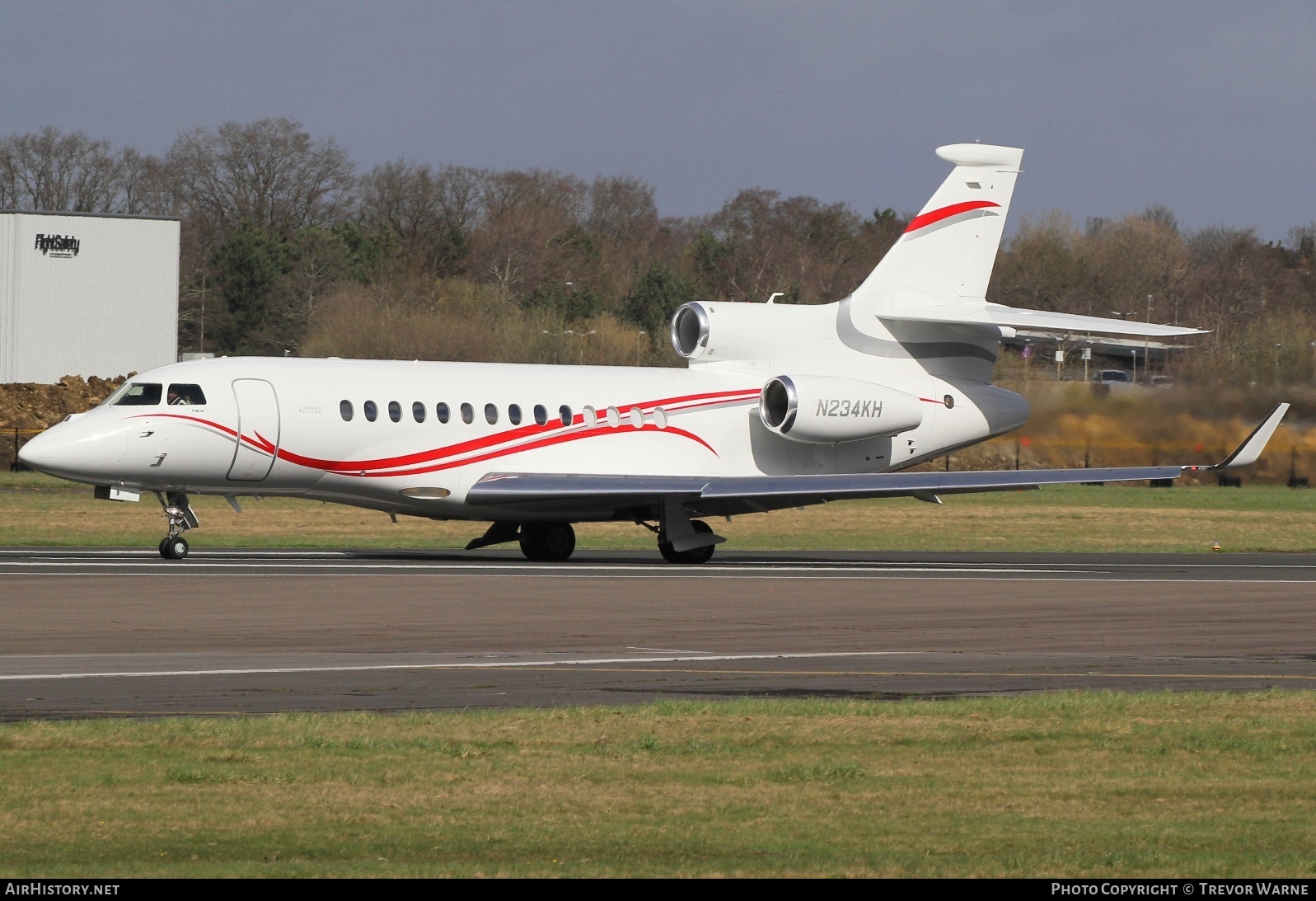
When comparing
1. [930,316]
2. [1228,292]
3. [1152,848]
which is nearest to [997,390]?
[930,316]

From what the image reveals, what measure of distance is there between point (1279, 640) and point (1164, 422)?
17858mm

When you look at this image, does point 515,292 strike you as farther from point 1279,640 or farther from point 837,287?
point 1279,640

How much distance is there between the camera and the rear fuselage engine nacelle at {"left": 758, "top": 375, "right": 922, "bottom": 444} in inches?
1246

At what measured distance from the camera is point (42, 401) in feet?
243

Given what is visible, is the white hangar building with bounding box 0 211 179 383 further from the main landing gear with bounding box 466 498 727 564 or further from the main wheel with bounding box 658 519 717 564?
the main wheel with bounding box 658 519 717 564

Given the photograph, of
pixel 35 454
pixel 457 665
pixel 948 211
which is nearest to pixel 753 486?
pixel 948 211

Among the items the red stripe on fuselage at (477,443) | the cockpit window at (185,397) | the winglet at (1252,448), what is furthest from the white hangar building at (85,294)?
the winglet at (1252,448)

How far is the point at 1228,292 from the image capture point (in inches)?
3991

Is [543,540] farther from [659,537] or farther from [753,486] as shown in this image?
[753,486]

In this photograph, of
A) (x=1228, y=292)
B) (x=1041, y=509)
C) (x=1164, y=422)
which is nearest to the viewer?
(x=1164, y=422)

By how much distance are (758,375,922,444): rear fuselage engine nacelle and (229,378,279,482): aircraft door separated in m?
9.08

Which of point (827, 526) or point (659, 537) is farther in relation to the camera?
point (827, 526)

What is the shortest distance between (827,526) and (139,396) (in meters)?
21.1
